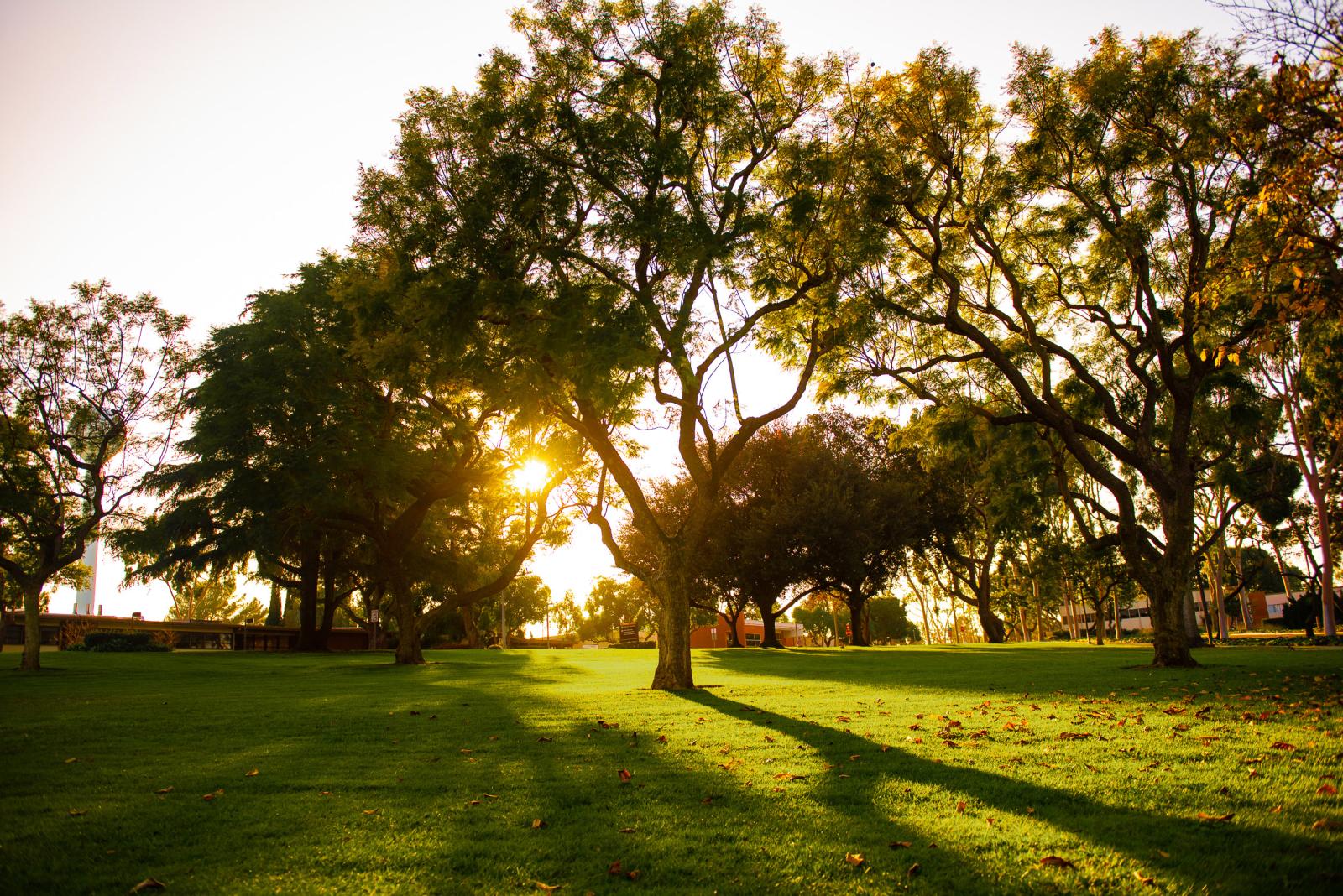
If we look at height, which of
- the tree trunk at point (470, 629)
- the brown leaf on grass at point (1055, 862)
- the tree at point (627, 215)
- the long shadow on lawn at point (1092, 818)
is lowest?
the tree trunk at point (470, 629)

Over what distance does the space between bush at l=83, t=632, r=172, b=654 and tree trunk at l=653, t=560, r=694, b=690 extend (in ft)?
107

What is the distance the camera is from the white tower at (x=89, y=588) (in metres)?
49.8

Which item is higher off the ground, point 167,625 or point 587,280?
point 587,280

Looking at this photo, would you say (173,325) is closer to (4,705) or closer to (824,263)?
(4,705)

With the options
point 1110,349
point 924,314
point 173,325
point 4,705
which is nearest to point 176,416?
Answer: point 173,325

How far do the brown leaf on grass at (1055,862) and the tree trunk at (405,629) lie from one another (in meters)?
28.9

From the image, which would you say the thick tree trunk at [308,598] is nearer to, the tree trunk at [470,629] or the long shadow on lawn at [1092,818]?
the tree trunk at [470,629]

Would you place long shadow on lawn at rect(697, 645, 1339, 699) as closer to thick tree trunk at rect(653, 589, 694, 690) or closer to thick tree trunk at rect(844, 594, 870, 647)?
thick tree trunk at rect(653, 589, 694, 690)

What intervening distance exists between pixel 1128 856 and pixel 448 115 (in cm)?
1831

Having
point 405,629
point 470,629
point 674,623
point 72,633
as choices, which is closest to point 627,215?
point 674,623

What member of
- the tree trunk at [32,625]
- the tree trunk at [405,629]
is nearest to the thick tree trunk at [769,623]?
the tree trunk at [405,629]

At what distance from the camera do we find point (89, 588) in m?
58.9

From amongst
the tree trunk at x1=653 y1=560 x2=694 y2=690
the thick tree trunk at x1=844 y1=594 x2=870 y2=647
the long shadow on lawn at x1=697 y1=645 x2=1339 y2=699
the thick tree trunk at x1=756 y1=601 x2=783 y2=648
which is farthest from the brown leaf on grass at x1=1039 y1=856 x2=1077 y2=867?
the thick tree trunk at x1=844 y1=594 x2=870 y2=647

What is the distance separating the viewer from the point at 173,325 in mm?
25750
